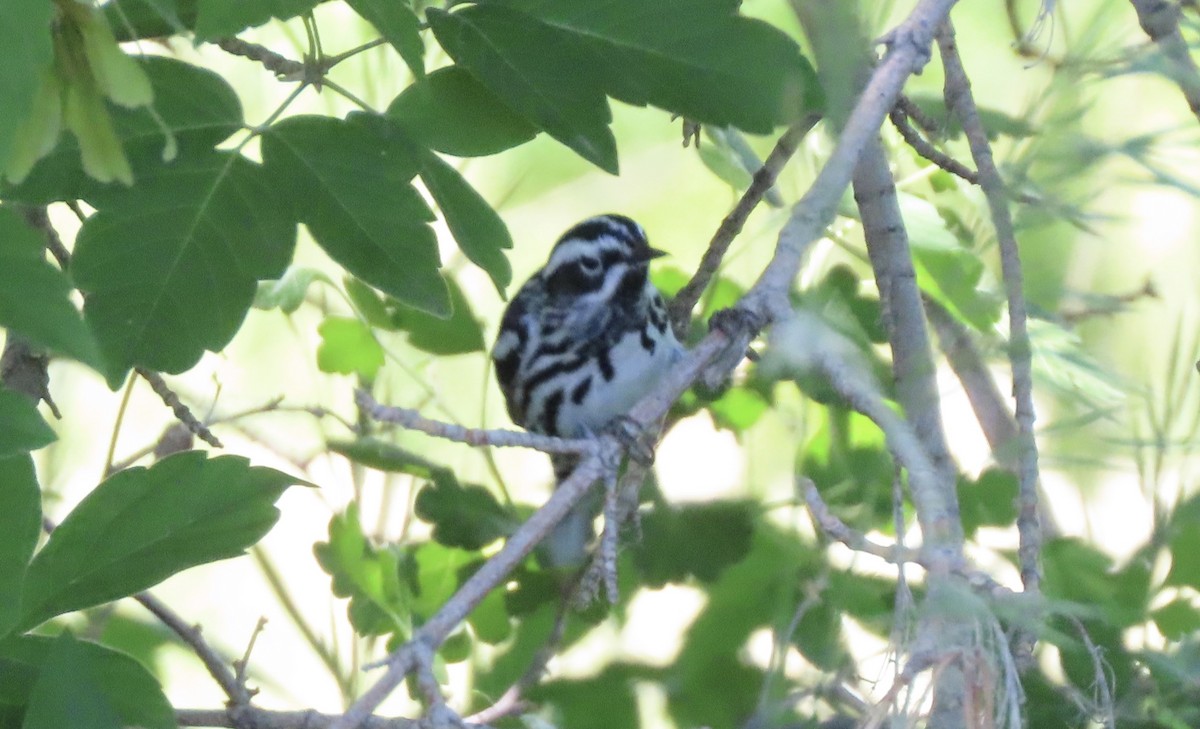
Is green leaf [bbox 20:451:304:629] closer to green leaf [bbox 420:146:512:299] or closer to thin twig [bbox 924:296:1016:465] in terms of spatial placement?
green leaf [bbox 420:146:512:299]

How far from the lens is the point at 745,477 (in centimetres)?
132

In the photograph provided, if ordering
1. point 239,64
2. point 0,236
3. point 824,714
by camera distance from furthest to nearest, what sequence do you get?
point 239,64, point 824,714, point 0,236

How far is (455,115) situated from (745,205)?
1.12 feet

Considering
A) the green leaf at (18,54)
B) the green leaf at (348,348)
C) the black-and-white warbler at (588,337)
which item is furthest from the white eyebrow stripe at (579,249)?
the green leaf at (18,54)

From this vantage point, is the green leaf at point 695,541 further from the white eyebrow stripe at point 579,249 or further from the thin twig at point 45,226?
the thin twig at point 45,226

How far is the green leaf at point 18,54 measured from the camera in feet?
1.46

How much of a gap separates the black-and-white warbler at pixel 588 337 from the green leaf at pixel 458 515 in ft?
0.90

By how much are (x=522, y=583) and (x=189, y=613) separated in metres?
0.75

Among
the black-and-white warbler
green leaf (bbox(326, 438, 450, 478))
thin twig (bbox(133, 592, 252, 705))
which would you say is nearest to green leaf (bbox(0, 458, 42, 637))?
thin twig (bbox(133, 592, 252, 705))

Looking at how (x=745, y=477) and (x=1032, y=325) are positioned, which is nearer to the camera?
(x=1032, y=325)

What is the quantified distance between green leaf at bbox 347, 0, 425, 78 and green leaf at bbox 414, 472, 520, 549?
2.00 ft

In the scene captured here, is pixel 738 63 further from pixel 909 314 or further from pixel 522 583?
pixel 522 583

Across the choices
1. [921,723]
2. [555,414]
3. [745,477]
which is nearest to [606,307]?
[555,414]

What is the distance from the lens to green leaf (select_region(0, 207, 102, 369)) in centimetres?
51
